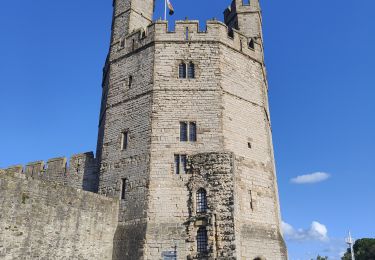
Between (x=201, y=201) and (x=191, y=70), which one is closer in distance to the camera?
(x=201, y=201)

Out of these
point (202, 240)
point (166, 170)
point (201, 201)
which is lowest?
point (202, 240)

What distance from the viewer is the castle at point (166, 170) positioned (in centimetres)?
1305

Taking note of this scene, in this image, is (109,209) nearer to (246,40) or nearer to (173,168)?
(173,168)

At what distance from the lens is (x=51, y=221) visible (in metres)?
13.0

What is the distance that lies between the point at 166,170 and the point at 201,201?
72.1 inches

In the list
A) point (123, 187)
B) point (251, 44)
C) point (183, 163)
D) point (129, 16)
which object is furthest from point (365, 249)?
point (129, 16)

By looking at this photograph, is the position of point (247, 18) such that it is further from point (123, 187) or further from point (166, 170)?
point (123, 187)

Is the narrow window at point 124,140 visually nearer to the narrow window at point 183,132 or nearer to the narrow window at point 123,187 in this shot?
the narrow window at point 123,187

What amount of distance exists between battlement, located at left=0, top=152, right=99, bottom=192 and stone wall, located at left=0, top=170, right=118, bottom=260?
279 centimetres

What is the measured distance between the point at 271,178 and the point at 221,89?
436cm

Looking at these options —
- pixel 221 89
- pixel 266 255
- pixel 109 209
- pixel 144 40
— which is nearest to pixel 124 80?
pixel 144 40

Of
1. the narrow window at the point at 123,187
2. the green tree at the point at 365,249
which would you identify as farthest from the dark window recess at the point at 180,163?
the green tree at the point at 365,249

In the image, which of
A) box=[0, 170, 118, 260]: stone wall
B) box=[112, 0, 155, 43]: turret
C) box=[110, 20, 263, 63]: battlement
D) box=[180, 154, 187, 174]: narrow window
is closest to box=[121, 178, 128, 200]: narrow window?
box=[0, 170, 118, 260]: stone wall

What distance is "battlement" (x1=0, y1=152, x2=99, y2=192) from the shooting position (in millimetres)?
17516
